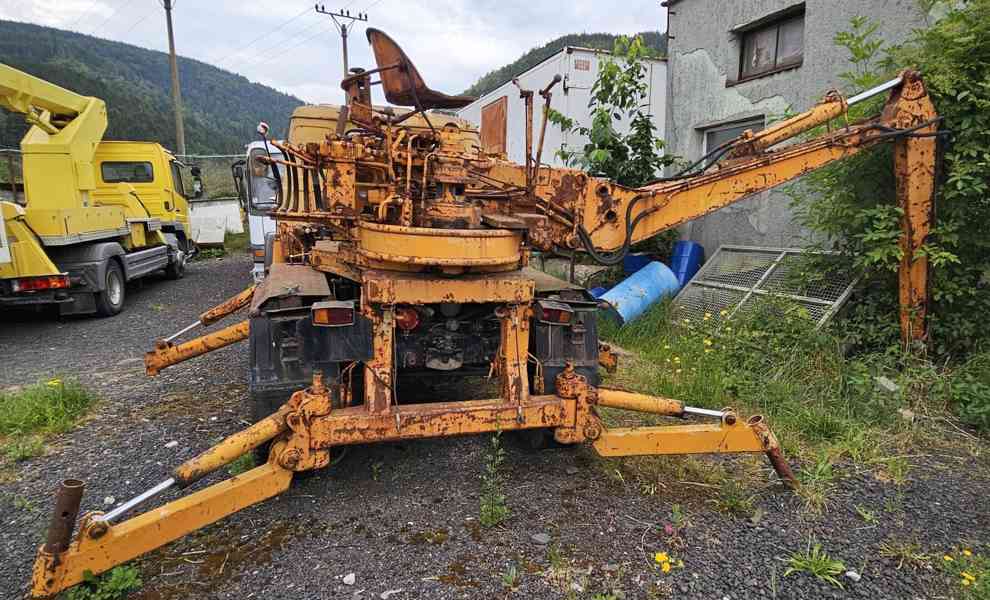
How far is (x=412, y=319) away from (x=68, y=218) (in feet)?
21.7

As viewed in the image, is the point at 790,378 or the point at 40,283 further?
the point at 40,283

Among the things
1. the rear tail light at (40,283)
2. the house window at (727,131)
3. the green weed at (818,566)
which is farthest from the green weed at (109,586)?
the house window at (727,131)

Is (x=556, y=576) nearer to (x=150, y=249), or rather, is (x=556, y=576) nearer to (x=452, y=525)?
(x=452, y=525)

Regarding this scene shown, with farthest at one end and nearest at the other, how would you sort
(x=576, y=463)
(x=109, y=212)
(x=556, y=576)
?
(x=109, y=212), (x=576, y=463), (x=556, y=576)

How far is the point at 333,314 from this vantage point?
2.74 meters

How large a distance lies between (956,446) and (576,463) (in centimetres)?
258

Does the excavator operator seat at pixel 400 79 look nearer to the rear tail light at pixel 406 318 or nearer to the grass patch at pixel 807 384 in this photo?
the rear tail light at pixel 406 318

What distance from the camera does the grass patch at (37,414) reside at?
3824 millimetres

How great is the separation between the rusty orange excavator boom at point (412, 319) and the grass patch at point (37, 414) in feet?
4.99

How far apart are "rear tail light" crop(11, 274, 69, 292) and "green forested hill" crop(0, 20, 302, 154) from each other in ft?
29.7

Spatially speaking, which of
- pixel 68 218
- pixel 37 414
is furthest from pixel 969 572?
pixel 68 218

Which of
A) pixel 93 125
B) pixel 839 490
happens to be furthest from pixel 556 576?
pixel 93 125

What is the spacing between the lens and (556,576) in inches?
99.8

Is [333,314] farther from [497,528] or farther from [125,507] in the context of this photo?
[497,528]
